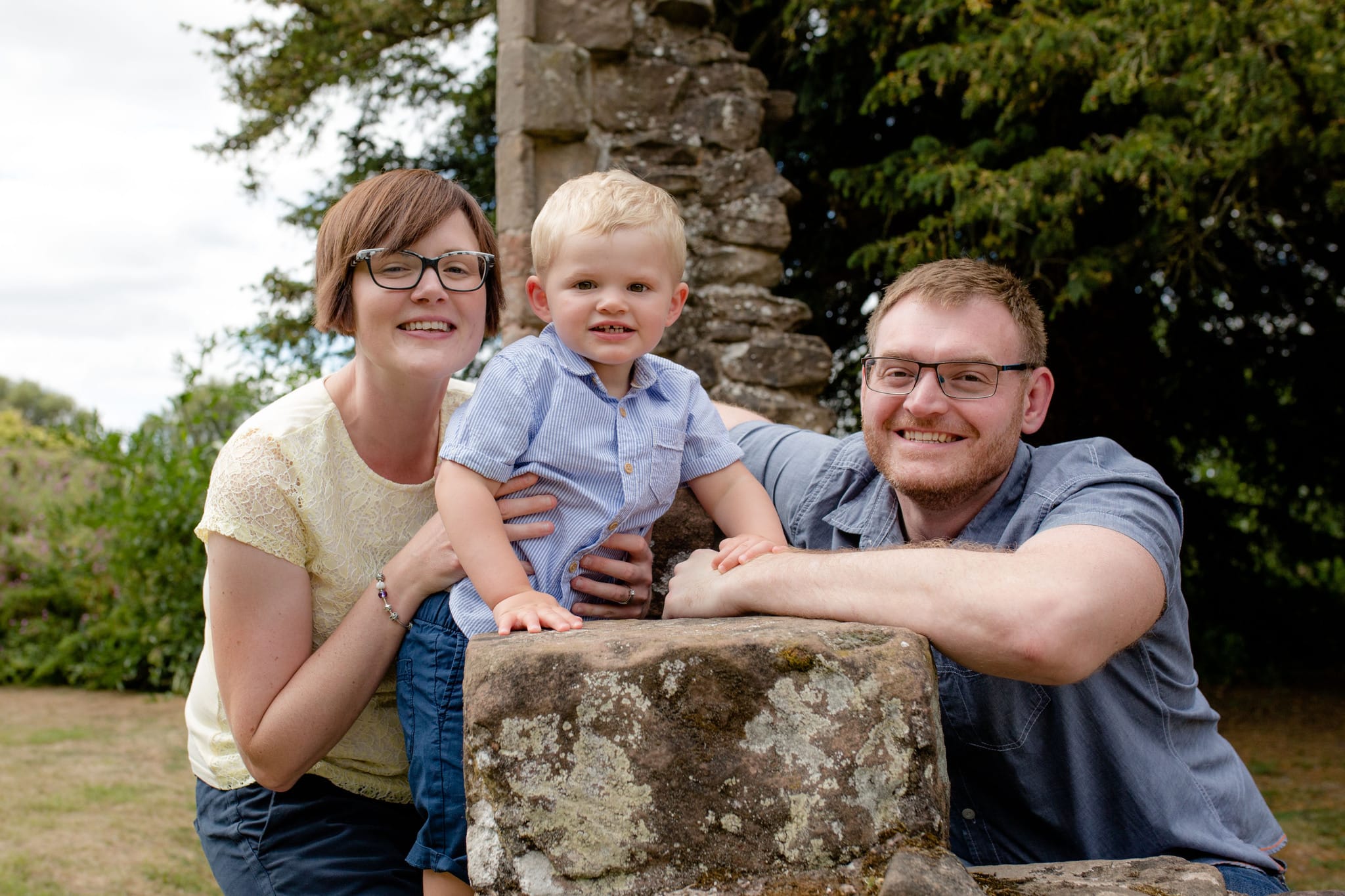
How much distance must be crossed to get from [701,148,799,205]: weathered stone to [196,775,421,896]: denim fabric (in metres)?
3.68

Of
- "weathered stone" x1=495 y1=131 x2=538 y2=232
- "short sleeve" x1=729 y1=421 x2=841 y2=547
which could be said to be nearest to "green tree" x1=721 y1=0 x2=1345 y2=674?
"weathered stone" x1=495 y1=131 x2=538 y2=232

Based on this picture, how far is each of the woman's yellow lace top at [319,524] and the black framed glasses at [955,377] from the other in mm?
1048

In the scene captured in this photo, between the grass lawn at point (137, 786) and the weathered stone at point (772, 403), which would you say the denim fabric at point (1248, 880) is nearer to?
the grass lawn at point (137, 786)

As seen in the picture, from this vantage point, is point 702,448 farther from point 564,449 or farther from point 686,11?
point 686,11

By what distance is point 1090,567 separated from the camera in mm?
1763

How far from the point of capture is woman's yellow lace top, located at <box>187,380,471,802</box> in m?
2.13

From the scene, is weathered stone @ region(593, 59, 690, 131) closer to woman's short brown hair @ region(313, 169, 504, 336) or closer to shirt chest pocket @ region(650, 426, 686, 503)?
woman's short brown hair @ region(313, 169, 504, 336)

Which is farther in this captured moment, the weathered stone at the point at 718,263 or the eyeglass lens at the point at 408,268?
the weathered stone at the point at 718,263

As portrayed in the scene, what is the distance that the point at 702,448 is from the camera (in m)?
2.41

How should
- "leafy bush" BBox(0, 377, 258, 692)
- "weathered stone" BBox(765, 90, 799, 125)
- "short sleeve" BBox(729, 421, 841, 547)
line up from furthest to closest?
1. "leafy bush" BBox(0, 377, 258, 692)
2. "weathered stone" BBox(765, 90, 799, 125)
3. "short sleeve" BBox(729, 421, 841, 547)

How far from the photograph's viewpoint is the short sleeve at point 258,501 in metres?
2.11

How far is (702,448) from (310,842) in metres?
1.18

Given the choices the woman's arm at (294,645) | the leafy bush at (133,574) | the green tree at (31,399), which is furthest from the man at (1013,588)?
the green tree at (31,399)

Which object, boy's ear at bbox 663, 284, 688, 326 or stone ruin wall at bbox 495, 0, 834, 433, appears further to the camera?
stone ruin wall at bbox 495, 0, 834, 433
